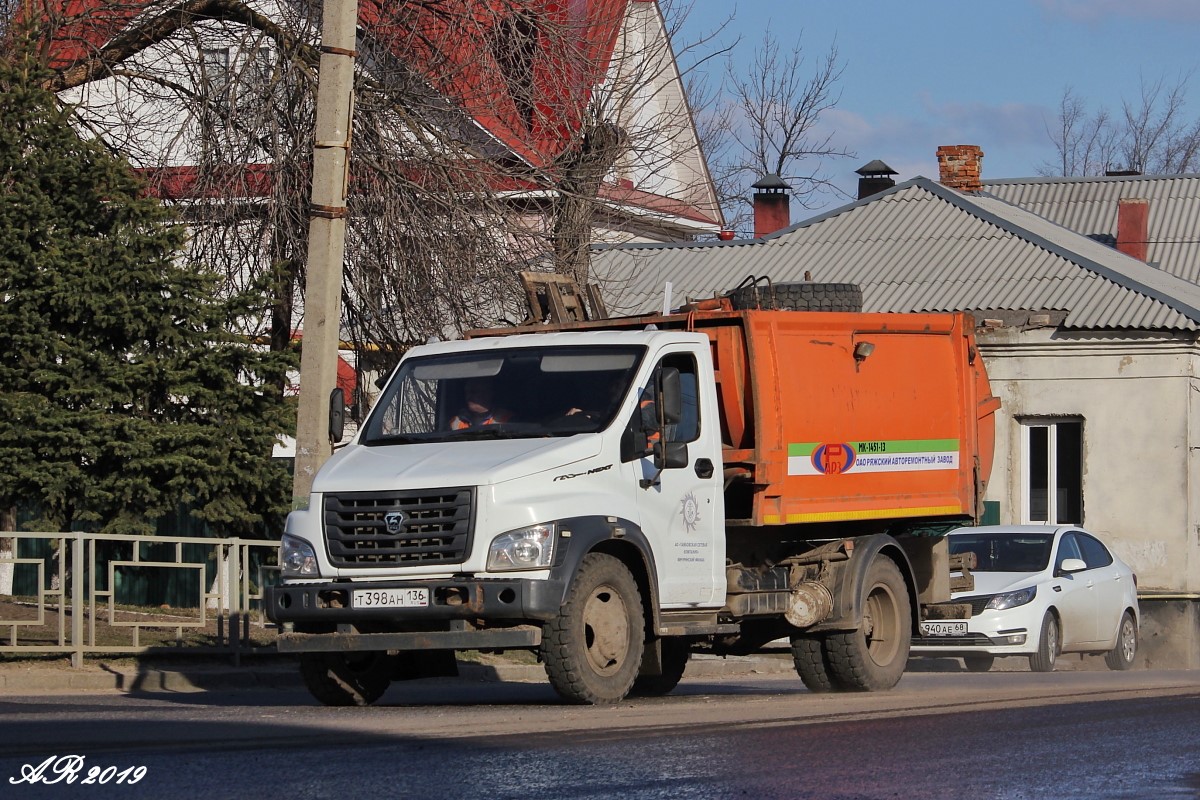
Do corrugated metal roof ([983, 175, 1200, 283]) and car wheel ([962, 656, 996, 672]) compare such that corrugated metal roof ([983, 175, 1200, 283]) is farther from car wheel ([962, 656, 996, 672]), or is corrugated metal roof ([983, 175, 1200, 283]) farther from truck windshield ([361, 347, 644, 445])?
truck windshield ([361, 347, 644, 445])

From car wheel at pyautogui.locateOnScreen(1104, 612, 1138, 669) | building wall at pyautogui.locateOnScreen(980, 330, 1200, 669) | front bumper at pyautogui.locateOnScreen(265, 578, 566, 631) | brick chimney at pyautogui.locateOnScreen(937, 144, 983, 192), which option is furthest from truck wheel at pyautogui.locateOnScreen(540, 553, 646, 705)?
brick chimney at pyautogui.locateOnScreen(937, 144, 983, 192)

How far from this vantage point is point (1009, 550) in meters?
19.2

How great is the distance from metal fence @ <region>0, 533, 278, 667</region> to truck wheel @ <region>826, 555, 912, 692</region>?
4329mm

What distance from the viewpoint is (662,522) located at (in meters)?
11.1

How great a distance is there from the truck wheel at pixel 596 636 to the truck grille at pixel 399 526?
691mm

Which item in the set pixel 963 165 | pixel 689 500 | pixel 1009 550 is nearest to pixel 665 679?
pixel 689 500

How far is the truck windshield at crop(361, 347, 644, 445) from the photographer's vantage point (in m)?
11.1

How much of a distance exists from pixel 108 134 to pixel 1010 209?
18334 millimetres

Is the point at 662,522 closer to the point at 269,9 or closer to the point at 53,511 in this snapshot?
the point at 53,511

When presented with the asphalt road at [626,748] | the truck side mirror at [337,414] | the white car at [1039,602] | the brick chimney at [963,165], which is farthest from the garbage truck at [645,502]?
the brick chimney at [963,165]

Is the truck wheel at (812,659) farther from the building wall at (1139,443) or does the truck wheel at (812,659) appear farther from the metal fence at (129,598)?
the building wall at (1139,443)

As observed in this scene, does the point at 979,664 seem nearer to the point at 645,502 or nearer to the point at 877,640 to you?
the point at 877,640

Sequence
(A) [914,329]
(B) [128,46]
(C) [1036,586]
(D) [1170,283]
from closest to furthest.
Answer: (A) [914,329]
(C) [1036,586]
(B) [128,46]
(D) [1170,283]

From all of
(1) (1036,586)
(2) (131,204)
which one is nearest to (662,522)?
(1) (1036,586)
